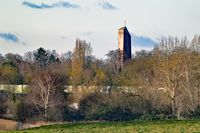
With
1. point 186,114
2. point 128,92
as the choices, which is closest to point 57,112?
point 128,92

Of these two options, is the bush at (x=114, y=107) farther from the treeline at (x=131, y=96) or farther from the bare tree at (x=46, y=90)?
the bare tree at (x=46, y=90)

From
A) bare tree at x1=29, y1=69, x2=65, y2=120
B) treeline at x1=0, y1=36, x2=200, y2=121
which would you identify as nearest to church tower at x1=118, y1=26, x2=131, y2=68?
treeline at x1=0, y1=36, x2=200, y2=121

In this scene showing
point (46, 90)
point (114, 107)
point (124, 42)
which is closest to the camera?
point (114, 107)

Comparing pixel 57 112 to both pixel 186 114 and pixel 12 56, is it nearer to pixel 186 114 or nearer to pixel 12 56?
pixel 186 114

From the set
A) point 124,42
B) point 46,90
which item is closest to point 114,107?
point 46,90

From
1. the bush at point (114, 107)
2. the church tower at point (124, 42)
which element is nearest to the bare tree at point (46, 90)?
the bush at point (114, 107)

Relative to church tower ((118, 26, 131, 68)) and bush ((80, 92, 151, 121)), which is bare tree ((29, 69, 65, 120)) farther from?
church tower ((118, 26, 131, 68))

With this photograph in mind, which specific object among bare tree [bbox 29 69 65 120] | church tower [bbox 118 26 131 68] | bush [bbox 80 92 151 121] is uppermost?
church tower [bbox 118 26 131 68]

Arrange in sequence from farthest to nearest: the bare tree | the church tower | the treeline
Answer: the church tower
the bare tree
the treeline

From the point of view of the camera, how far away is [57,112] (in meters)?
42.7

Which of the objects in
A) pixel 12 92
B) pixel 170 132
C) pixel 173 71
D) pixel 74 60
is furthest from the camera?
pixel 74 60

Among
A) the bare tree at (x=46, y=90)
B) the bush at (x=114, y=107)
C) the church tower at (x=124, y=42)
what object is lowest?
the bush at (x=114, y=107)

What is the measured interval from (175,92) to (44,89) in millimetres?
13764

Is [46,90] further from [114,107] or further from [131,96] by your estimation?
[131,96]
